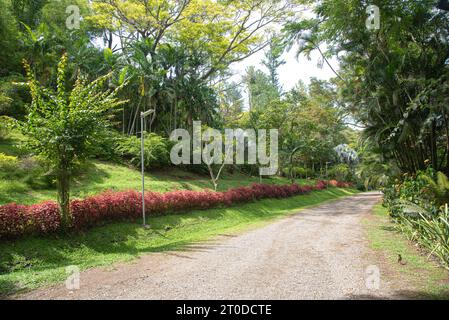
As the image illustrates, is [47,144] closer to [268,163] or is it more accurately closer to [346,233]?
[346,233]

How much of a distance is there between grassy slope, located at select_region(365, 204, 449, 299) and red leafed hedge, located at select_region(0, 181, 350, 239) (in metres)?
8.53

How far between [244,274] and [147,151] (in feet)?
52.4

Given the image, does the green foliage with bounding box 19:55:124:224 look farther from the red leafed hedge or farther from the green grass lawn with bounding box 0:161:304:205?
the green grass lawn with bounding box 0:161:304:205

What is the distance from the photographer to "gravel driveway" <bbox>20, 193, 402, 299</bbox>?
17.0 feet

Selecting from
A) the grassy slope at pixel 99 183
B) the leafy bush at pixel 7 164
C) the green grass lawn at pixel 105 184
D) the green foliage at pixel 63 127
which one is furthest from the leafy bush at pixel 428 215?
the leafy bush at pixel 7 164

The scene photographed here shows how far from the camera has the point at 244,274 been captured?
6203mm

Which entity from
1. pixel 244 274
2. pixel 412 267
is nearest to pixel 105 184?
pixel 244 274

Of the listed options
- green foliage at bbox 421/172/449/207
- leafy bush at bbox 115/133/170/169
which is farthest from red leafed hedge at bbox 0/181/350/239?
green foliage at bbox 421/172/449/207

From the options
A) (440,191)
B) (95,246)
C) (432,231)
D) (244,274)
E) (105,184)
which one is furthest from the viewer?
(105,184)

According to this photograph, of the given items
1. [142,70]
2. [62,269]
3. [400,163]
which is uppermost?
[142,70]

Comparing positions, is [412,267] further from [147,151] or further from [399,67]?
[147,151]

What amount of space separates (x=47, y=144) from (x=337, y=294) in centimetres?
849

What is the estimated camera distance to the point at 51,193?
42.4 ft
